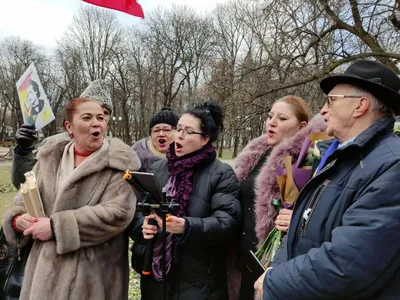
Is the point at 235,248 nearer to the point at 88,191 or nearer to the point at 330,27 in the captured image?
the point at 88,191

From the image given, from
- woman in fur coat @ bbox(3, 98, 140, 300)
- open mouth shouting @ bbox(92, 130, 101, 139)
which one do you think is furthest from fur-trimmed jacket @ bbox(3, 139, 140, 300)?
open mouth shouting @ bbox(92, 130, 101, 139)

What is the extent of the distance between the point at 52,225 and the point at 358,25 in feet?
37.9

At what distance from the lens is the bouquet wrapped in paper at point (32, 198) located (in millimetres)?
2389

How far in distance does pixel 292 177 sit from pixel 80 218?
140 centimetres

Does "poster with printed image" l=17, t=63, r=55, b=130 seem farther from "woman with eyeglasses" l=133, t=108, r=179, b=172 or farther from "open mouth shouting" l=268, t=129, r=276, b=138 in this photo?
"open mouth shouting" l=268, t=129, r=276, b=138

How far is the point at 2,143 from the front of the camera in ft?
162

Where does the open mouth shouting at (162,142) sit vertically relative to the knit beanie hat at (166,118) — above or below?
below

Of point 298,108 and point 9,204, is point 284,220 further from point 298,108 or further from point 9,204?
point 9,204

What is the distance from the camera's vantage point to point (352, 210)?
1.37m

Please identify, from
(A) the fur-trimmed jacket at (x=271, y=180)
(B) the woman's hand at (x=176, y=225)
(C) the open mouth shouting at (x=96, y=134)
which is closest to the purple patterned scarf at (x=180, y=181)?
(B) the woman's hand at (x=176, y=225)

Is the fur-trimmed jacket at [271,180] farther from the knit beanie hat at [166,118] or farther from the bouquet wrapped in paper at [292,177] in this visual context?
the knit beanie hat at [166,118]

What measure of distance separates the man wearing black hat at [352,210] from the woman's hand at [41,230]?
4.83 ft

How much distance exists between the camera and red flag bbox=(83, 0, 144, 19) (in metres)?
3.30

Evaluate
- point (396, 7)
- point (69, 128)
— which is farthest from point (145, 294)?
point (396, 7)
